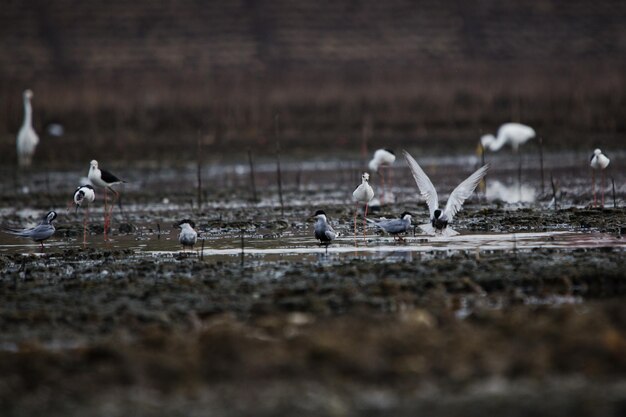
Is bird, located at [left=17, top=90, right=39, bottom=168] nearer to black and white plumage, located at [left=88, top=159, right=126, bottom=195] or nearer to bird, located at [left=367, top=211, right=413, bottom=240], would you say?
black and white plumage, located at [left=88, top=159, right=126, bottom=195]

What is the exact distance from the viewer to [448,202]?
639 inches

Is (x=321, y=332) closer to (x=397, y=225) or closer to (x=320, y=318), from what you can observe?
(x=320, y=318)

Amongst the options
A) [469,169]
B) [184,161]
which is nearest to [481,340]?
[469,169]

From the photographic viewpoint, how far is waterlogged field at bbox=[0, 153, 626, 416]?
7.64 metres

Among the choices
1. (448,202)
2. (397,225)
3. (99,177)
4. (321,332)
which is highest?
(99,177)

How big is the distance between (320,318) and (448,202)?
261 inches

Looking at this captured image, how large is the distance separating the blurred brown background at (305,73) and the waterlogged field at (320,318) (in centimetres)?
1544

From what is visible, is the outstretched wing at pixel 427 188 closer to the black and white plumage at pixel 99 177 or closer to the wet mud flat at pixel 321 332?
the wet mud flat at pixel 321 332

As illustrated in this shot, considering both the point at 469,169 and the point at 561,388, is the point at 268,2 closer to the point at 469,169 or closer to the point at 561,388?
the point at 469,169

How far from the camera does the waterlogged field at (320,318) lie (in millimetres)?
7637

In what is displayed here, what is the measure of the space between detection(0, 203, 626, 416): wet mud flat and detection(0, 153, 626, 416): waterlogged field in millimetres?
19

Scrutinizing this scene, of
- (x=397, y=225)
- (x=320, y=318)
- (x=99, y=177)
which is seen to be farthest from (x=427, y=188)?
(x=320, y=318)

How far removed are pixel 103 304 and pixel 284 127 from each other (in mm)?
27466

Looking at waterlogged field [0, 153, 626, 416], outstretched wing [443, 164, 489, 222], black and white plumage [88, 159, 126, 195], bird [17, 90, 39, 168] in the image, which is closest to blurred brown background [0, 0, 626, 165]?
bird [17, 90, 39, 168]
